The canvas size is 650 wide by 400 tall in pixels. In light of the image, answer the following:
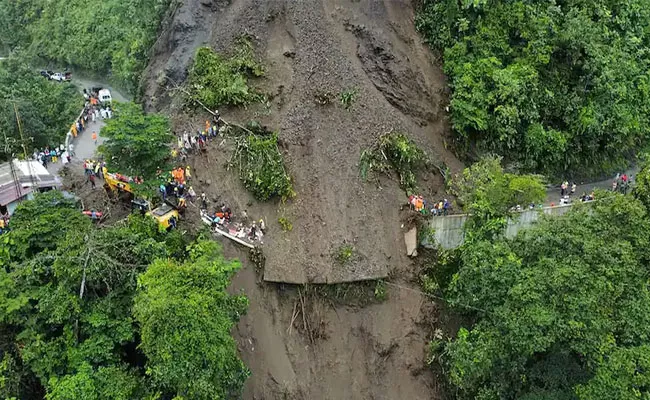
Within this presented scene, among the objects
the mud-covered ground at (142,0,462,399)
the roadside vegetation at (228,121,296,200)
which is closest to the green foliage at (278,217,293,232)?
the roadside vegetation at (228,121,296,200)

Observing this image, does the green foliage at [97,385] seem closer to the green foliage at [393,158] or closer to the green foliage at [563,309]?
the green foliage at [563,309]

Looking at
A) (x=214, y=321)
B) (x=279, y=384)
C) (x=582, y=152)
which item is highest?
(x=214, y=321)

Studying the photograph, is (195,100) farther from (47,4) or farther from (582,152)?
(47,4)

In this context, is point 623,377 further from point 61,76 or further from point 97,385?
point 61,76

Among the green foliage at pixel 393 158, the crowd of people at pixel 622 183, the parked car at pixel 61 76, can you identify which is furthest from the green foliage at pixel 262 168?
the parked car at pixel 61 76

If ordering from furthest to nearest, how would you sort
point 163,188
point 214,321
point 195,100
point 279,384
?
1. point 195,100
2. point 163,188
3. point 279,384
4. point 214,321

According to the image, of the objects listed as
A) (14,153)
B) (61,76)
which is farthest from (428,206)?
(61,76)

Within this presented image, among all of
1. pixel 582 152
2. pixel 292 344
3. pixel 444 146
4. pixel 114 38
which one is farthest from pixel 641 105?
pixel 114 38
